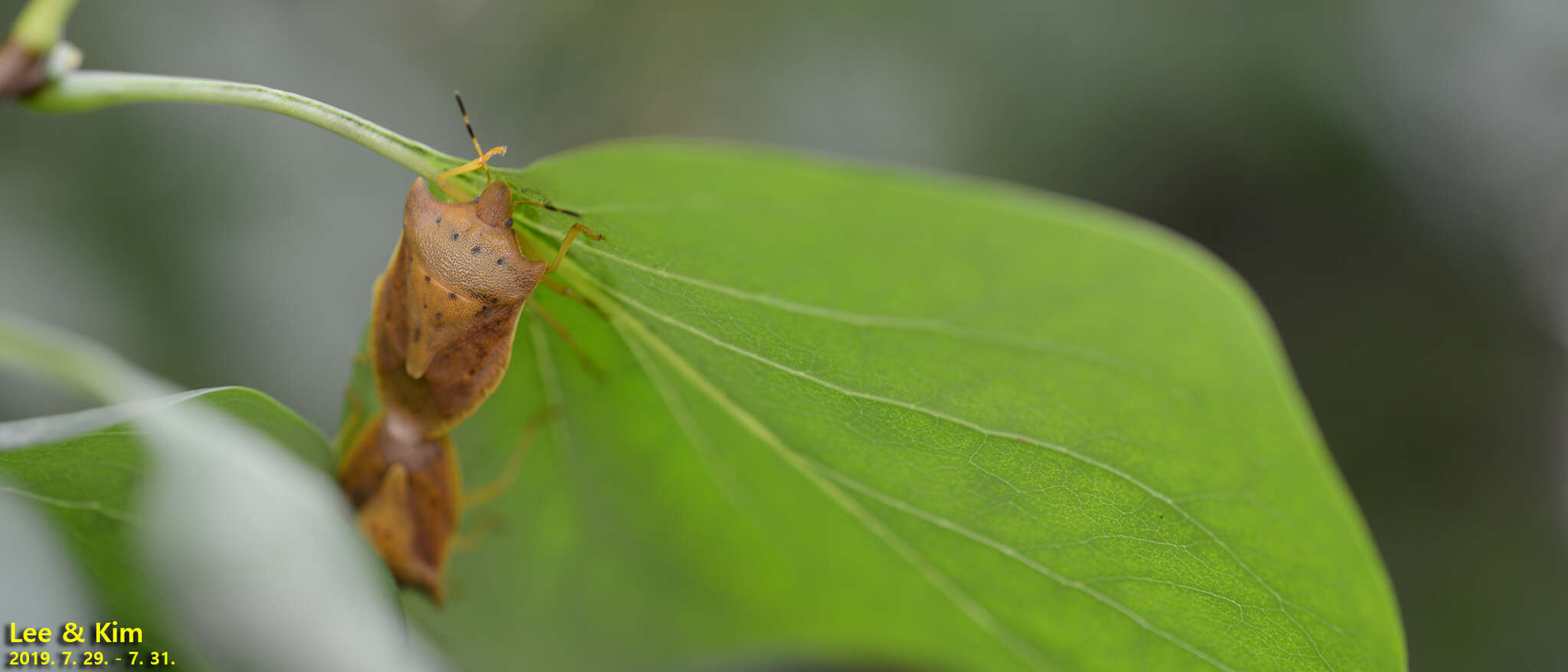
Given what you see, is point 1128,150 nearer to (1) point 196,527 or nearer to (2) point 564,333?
(2) point 564,333

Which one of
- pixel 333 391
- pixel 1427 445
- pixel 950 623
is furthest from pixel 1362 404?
pixel 333 391

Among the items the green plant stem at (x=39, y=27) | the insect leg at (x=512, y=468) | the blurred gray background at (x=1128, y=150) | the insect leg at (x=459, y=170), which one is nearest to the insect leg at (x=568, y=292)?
the insect leg at (x=459, y=170)

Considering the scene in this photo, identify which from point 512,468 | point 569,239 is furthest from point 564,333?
point 512,468

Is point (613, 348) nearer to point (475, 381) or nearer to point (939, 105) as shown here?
point (475, 381)

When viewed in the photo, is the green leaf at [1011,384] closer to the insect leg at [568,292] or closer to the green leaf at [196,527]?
the insect leg at [568,292]

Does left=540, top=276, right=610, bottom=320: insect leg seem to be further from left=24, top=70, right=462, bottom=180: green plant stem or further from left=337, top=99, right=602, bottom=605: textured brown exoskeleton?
left=24, top=70, right=462, bottom=180: green plant stem

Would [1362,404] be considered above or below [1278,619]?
above
